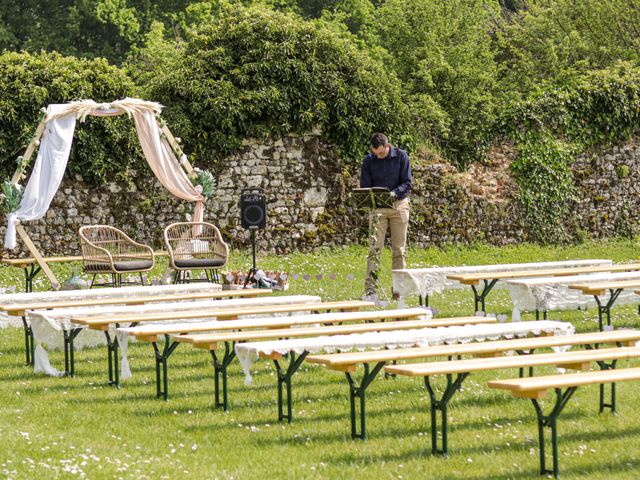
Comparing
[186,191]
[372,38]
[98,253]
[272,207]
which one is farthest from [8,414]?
[372,38]

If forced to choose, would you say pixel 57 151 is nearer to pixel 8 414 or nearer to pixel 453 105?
pixel 8 414

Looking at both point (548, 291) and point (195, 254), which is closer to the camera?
point (548, 291)

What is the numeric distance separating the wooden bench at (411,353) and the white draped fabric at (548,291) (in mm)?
2348

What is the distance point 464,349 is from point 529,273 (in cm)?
406

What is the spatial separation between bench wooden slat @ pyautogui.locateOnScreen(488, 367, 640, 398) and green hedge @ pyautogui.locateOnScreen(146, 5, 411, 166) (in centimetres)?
1033

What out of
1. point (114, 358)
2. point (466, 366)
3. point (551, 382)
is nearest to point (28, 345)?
point (114, 358)

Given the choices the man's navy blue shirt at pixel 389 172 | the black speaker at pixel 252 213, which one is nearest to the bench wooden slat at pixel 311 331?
the man's navy blue shirt at pixel 389 172

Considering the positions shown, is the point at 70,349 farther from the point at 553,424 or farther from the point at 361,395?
the point at 553,424

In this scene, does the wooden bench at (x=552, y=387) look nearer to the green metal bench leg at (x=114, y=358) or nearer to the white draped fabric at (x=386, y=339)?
the white draped fabric at (x=386, y=339)

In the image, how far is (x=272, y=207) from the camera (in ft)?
49.6

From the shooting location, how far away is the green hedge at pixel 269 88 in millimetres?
14742

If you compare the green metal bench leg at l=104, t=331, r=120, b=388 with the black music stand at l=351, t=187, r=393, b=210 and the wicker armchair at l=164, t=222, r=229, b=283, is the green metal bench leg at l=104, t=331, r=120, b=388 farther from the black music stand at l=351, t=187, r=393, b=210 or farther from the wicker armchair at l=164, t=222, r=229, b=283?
the wicker armchair at l=164, t=222, r=229, b=283

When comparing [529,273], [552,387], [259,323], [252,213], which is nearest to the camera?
[552,387]

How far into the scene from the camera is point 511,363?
5078 millimetres
